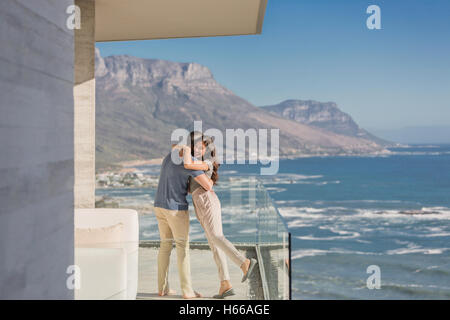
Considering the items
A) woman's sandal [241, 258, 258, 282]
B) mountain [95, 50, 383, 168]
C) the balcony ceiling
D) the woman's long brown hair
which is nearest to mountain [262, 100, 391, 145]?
mountain [95, 50, 383, 168]

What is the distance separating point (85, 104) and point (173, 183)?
2.18 m

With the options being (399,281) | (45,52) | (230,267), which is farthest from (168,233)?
(399,281)

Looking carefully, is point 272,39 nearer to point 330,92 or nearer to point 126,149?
point 330,92

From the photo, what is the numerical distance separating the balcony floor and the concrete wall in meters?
1.04

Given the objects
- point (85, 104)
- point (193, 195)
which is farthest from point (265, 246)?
point (85, 104)

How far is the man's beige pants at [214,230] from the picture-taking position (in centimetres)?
272

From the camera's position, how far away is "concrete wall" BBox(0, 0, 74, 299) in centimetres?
110

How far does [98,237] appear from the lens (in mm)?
2531

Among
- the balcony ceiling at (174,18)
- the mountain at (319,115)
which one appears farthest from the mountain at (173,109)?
the balcony ceiling at (174,18)

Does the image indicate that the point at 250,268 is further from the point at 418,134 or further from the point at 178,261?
the point at 418,134

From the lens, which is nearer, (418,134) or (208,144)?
(208,144)

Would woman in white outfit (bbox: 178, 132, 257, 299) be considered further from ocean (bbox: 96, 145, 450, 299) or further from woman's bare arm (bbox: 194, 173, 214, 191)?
ocean (bbox: 96, 145, 450, 299)

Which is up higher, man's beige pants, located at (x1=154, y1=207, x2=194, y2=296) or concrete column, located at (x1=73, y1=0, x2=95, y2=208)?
concrete column, located at (x1=73, y1=0, x2=95, y2=208)

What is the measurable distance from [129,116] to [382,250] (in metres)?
34.4
